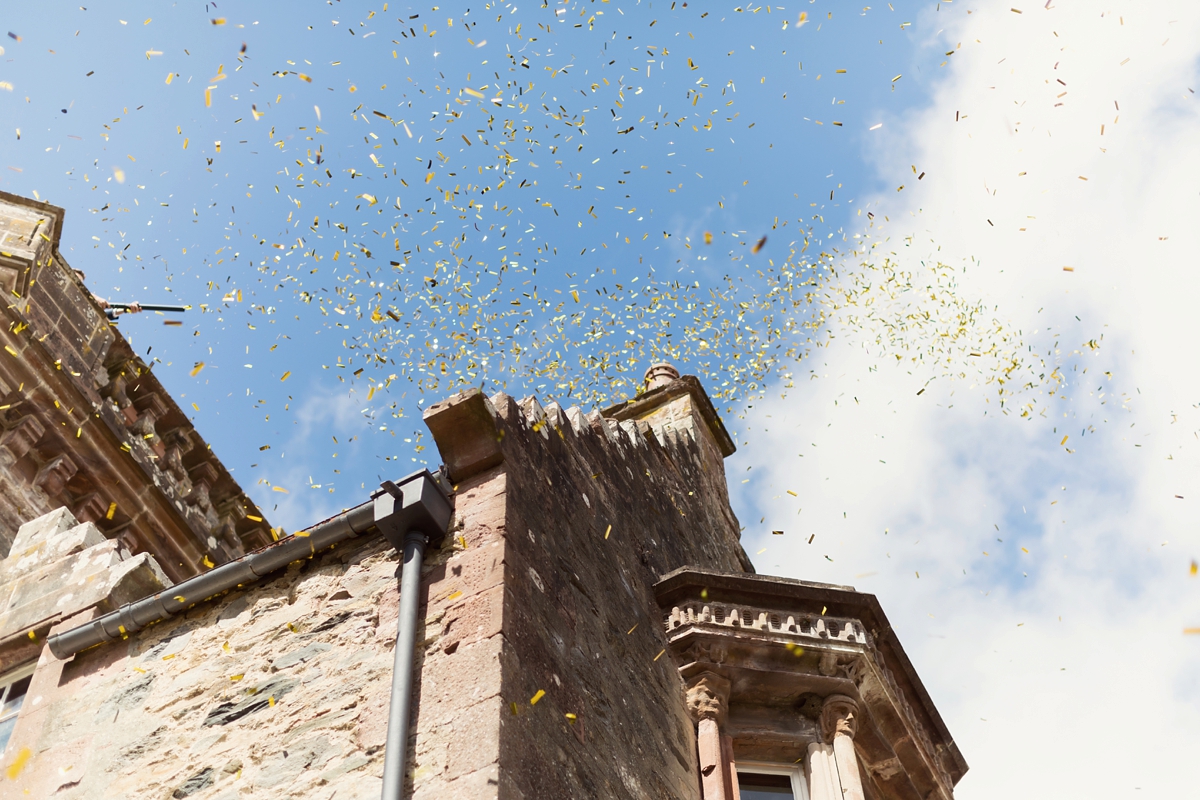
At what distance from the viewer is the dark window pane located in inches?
249

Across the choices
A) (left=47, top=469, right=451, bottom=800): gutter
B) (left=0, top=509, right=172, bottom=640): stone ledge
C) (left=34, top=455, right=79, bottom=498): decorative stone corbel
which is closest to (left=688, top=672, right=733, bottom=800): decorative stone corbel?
(left=47, top=469, right=451, bottom=800): gutter

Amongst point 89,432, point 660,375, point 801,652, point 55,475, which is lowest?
point 801,652

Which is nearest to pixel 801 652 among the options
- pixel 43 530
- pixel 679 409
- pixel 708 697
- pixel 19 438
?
pixel 708 697

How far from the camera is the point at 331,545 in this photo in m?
5.59

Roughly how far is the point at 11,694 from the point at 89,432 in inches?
258

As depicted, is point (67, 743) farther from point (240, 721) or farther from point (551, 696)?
point (551, 696)

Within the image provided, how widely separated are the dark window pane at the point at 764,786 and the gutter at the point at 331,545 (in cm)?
250

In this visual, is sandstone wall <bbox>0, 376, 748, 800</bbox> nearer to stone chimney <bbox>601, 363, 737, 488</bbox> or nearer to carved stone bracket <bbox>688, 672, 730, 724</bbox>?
carved stone bracket <bbox>688, 672, 730, 724</bbox>

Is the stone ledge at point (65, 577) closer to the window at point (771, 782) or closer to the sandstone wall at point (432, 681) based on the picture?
the sandstone wall at point (432, 681)

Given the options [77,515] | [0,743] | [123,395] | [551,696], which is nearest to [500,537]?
[551,696]

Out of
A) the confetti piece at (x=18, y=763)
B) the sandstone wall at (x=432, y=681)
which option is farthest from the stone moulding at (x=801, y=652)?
the confetti piece at (x=18, y=763)

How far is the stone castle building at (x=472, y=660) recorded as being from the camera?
464 centimetres

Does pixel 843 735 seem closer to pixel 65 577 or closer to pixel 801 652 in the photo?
pixel 801 652

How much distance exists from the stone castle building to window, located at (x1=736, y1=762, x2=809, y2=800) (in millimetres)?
14
